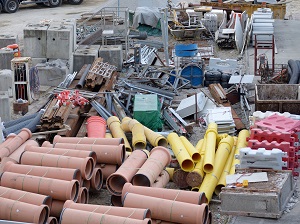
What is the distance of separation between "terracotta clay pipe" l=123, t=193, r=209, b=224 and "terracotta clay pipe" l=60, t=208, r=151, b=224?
82 cm

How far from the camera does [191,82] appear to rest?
2278 centimetres

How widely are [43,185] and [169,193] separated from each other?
2.53 m

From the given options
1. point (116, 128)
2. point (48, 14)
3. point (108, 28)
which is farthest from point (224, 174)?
point (48, 14)

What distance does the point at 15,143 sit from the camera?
52.0 ft

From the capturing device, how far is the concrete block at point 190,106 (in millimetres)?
19672

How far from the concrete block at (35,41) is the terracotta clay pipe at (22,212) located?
11324mm

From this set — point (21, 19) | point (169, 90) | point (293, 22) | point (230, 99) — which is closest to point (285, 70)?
point (230, 99)

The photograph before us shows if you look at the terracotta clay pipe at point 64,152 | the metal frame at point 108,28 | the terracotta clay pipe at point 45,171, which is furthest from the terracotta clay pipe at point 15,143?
the metal frame at point 108,28

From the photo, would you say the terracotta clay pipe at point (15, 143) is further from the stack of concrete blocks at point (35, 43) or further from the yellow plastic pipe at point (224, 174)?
the stack of concrete blocks at point (35, 43)

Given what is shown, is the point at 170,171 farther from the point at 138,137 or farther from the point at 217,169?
the point at 138,137

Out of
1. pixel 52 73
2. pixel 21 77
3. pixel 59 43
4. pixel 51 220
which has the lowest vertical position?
pixel 51 220

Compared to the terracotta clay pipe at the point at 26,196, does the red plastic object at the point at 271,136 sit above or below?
above

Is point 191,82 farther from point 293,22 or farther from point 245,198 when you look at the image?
point 293,22

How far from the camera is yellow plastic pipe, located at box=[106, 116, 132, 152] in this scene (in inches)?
664
